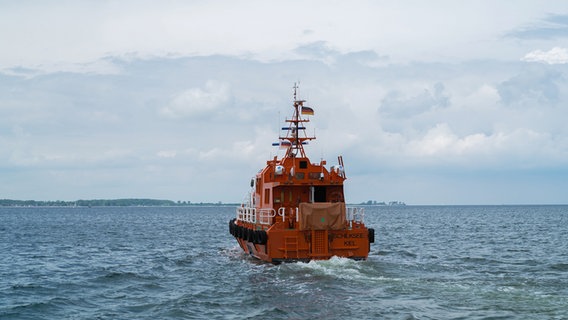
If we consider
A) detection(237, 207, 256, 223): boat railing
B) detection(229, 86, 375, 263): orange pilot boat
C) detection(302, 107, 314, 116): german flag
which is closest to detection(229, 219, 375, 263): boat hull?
detection(229, 86, 375, 263): orange pilot boat

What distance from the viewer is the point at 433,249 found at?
41.6 metres

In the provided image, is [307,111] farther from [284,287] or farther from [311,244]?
[284,287]

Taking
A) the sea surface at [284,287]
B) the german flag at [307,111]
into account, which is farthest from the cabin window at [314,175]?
the sea surface at [284,287]

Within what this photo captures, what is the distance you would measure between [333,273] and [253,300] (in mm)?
4486

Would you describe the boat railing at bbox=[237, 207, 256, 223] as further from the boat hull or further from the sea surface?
the boat hull

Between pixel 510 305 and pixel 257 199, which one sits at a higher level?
pixel 257 199

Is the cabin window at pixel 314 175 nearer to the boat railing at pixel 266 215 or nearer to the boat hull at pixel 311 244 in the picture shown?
the boat railing at pixel 266 215

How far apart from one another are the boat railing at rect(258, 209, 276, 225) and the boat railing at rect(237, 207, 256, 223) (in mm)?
1022

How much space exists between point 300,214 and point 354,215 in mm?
2731

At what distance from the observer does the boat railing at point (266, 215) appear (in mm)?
28250

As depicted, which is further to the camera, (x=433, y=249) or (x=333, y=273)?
(x=433, y=249)

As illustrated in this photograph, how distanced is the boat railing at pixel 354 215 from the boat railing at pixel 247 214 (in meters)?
4.95

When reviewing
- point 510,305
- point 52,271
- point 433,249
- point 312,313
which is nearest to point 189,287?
point 312,313

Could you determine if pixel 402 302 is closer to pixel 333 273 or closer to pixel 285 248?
pixel 333 273
